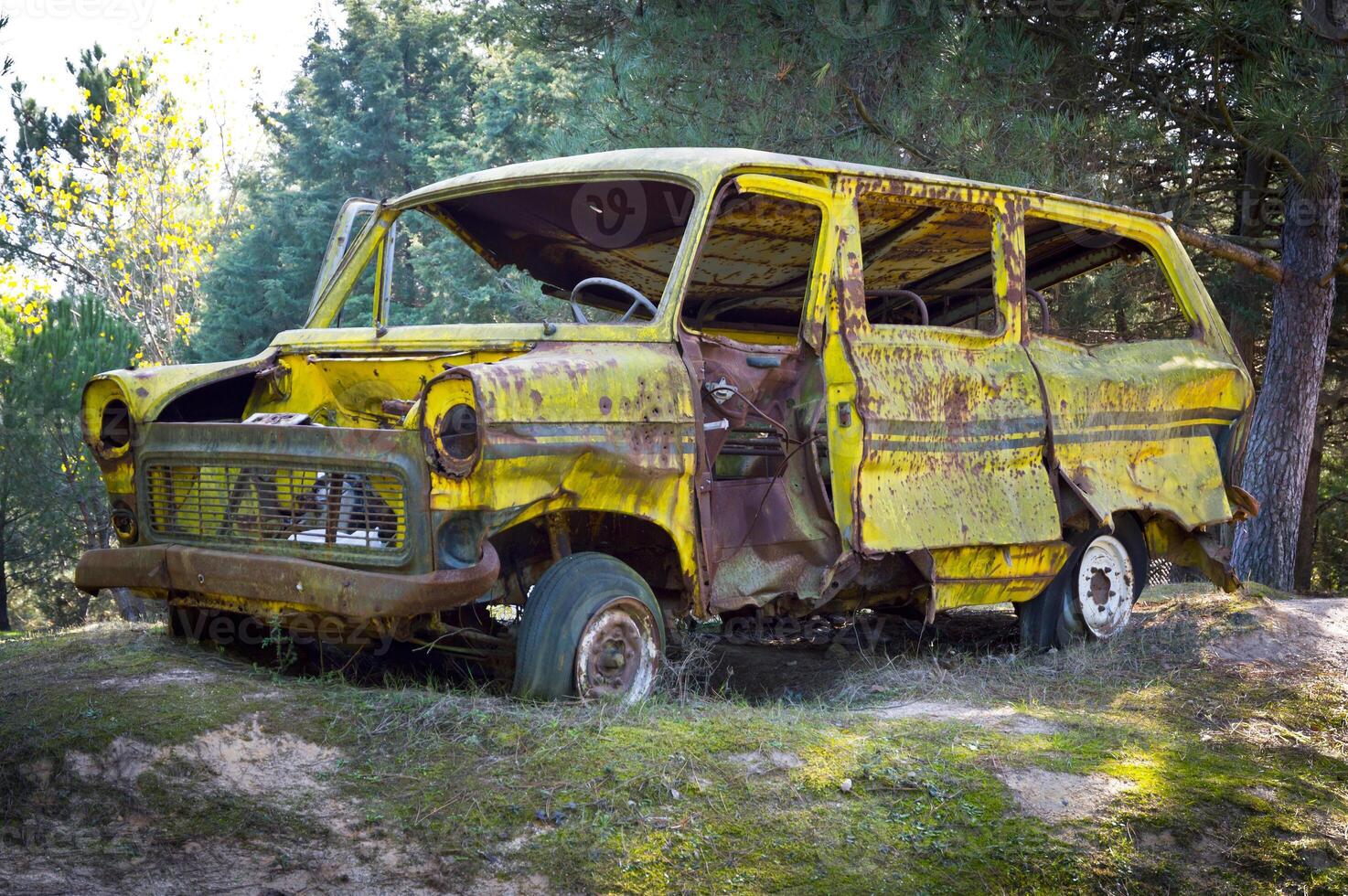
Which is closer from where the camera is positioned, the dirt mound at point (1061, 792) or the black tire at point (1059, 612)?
the dirt mound at point (1061, 792)

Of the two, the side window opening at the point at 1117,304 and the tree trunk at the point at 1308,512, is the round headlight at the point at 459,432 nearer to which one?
the side window opening at the point at 1117,304

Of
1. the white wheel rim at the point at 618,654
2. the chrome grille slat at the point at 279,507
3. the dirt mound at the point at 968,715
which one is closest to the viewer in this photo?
the chrome grille slat at the point at 279,507

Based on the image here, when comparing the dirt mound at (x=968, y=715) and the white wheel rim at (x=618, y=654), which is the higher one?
the white wheel rim at (x=618, y=654)

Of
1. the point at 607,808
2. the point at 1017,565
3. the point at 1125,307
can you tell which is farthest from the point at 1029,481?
the point at 1125,307

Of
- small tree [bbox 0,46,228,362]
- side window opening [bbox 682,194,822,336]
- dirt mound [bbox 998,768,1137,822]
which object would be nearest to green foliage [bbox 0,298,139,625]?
small tree [bbox 0,46,228,362]

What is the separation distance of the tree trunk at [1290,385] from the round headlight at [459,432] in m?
7.94

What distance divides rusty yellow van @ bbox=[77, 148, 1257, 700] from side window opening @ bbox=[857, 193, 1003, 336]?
24 millimetres

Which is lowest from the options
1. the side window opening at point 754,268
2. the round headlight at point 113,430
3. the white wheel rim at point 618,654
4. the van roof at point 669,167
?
the white wheel rim at point 618,654

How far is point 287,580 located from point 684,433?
149 centimetres

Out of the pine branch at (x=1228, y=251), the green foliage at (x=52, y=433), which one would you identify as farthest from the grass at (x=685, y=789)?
the green foliage at (x=52, y=433)

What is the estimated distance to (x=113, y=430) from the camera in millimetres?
5086

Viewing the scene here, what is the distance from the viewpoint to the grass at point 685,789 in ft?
11.4

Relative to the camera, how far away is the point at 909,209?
234 inches

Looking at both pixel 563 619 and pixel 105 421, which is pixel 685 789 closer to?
pixel 563 619
